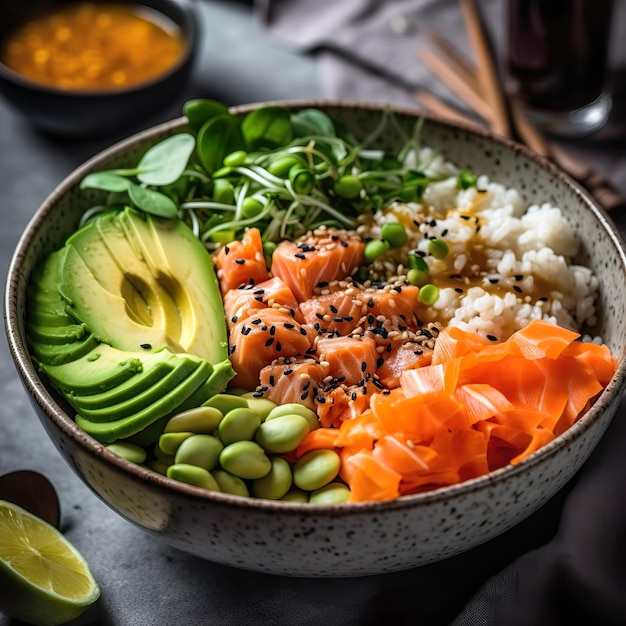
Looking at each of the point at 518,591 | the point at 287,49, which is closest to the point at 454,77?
the point at 287,49

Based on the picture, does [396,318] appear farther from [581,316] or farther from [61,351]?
[61,351]

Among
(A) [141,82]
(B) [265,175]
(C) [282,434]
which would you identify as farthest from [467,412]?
(A) [141,82]

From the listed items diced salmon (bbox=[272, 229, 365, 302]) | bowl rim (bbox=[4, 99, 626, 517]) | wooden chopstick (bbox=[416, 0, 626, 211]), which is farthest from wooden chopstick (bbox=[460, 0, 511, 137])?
diced salmon (bbox=[272, 229, 365, 302])

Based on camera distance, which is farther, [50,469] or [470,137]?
[470,137]

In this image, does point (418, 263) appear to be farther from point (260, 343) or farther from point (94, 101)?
point (94, 101)

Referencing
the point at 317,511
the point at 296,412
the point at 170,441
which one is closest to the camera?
the point at 317,511
